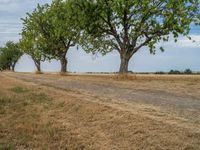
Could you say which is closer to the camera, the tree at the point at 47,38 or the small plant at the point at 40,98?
the small plant at the point at 40,98

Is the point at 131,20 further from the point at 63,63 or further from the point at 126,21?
the point at 63,63

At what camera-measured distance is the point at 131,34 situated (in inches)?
1444

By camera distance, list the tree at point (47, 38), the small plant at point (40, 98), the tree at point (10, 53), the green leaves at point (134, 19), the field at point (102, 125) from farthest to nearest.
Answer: the tree at point (10, 53), the tree at point (47, 38), the green leaves at point (134, 19), the small plant at point (40, 98), the field at point (102, 125)

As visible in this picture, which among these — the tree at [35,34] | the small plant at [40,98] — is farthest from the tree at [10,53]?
the small plant at [40,98]

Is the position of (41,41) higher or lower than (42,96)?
higher

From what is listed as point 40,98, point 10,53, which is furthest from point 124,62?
point 10,53

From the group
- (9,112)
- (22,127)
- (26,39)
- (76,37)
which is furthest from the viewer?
(26,39)

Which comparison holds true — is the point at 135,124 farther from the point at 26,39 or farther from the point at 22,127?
the point at 26,39

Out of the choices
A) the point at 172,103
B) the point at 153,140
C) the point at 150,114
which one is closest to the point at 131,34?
the point at 172,103

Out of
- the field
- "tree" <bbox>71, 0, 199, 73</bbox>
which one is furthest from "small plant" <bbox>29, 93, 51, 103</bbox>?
"tree" <bbox>71, 0, 199, 73</bbox>

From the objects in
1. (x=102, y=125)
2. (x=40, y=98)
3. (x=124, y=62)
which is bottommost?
(x=102, y=125)

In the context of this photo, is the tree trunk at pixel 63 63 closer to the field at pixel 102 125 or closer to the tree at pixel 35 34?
the tree at pixel 35 34

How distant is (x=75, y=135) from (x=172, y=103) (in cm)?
612

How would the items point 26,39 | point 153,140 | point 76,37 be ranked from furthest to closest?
point 26,39 → point 76,37 → point 153,140
